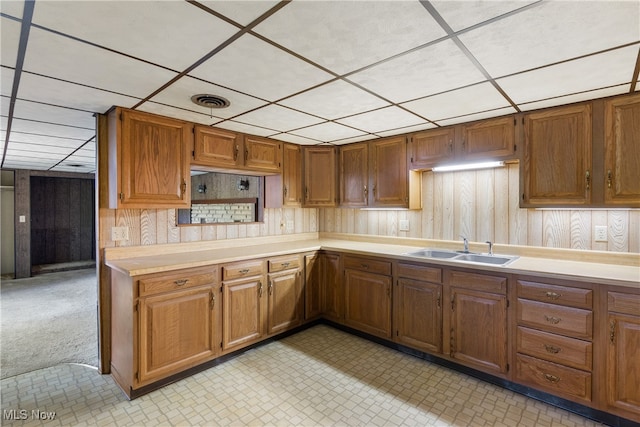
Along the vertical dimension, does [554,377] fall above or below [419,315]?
below

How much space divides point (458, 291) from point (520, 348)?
554mm

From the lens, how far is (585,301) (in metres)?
2.04

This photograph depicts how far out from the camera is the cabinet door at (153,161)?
8.02 feet

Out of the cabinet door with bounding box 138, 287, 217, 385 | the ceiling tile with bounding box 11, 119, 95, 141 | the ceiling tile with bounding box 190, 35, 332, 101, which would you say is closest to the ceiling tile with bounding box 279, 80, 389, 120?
the ceiling tile with bounding box 190, 35, 332, 101

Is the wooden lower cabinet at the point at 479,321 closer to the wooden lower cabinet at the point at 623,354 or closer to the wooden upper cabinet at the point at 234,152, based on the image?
the wooden lower cabinet at the point at 623,354

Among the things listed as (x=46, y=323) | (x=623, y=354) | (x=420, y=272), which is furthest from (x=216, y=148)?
(x=623, y=354)

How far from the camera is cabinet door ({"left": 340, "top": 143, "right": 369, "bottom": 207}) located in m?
3.68

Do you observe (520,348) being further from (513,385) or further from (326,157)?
(326,157)

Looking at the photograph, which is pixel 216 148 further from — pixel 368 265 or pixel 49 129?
pixel 368 265

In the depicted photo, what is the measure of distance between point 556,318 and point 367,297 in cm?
156

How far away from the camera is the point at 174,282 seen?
2400 mm

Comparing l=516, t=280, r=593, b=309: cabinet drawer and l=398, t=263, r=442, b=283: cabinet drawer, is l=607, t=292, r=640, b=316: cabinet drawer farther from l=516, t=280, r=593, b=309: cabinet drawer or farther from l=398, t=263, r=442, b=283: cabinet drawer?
l=398, t=263, r=442, b=283: cabinet drawer

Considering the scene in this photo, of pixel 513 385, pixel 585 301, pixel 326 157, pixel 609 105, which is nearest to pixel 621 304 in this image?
pixel 585 301

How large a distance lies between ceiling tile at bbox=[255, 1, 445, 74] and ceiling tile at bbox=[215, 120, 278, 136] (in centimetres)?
146
